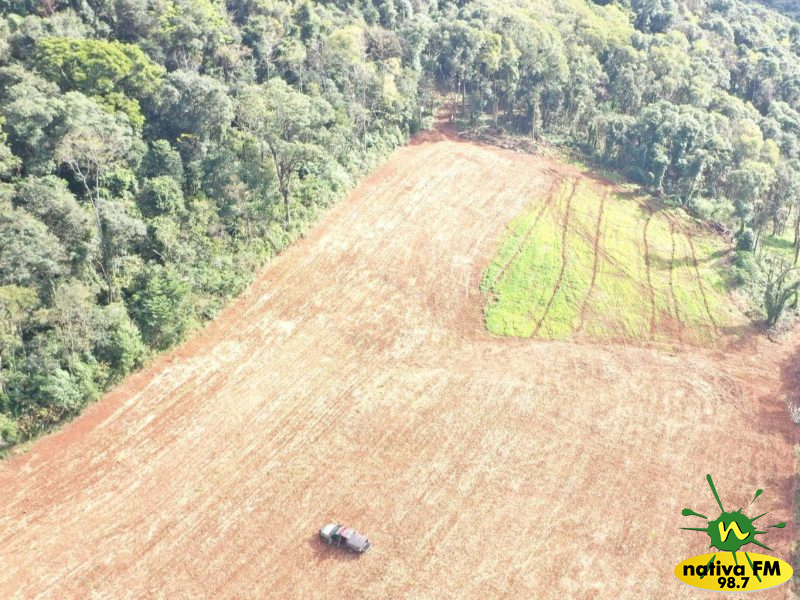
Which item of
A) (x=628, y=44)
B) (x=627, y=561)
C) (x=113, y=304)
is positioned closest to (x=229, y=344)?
(x=113, y=304)

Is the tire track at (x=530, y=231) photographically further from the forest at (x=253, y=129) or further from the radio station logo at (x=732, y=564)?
the radio station logo at (x=732, y=564)

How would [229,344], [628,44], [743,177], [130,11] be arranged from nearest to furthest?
[229,344] < [130,11] < [743,177] < [628,44]

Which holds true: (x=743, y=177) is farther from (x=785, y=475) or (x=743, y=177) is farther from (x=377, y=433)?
(x=377, y=433)

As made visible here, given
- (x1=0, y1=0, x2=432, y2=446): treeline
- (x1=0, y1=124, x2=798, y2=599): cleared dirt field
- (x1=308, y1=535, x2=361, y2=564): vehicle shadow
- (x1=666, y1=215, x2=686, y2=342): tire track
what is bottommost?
(x1=308, y1=535, x2=361, y2=564): vehicle shadow

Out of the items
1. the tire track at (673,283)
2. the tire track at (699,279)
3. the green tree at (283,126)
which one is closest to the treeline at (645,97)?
the tire track at (699,279)

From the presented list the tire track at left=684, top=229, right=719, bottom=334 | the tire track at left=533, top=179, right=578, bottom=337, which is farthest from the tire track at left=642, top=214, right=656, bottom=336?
the tire track at left=533, top=179, right=578, bottom=337

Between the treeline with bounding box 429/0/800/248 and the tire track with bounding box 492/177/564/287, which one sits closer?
the tire track with bounding box 492/177/564/287

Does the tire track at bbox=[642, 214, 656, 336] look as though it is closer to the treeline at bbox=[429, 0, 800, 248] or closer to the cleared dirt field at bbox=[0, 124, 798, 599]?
the cleared dirt field at bbox=[0, 124, 798, 599]
